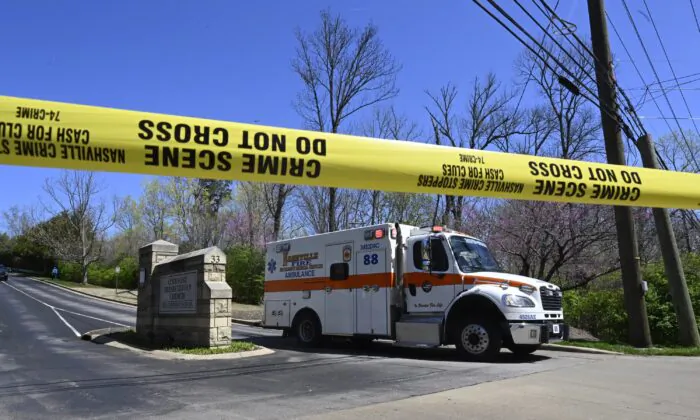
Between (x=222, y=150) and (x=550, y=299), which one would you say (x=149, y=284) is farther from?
(x=222, y=150)

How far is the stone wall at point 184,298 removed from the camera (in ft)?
41.0

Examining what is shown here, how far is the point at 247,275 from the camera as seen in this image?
31562 mm

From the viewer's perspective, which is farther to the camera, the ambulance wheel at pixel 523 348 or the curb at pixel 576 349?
the curb at pixel 576 349

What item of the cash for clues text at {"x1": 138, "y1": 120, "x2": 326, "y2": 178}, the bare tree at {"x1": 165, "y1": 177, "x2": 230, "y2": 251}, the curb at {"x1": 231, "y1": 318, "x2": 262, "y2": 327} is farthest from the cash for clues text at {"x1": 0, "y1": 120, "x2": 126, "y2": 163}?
the bare tree at {"x1": 165, "y1": 177, "x2": 230, "y2": 251}

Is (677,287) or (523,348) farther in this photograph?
(677,287)

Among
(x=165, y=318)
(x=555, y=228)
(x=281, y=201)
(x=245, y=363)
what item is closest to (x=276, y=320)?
(x=165, y=318)

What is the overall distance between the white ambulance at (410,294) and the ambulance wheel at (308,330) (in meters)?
0.03

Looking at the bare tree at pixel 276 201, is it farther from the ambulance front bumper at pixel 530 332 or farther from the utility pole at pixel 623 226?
the ambulance front bumper at pixel 530 332

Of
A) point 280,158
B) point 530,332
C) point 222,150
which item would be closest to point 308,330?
point 530,332

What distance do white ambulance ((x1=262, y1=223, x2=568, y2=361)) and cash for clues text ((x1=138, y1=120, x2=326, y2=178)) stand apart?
707 cm

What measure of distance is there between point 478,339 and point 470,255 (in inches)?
73.7

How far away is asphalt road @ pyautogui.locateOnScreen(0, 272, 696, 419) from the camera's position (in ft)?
21.5

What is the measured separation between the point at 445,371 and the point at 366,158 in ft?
18.5

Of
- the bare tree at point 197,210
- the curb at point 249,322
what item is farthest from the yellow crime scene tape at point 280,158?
the bare tree at point 197,210
